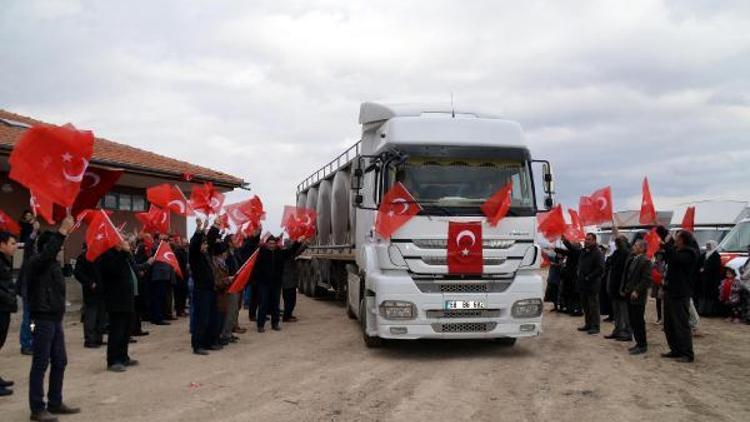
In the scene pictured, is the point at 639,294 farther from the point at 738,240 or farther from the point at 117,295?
the point at 738,240

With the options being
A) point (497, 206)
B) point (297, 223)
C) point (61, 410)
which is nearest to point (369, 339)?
point (497, 206)

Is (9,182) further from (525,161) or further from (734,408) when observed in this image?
(734,408)

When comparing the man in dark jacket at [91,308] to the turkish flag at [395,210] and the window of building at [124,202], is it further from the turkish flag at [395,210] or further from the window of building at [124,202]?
the window of building at [124,202]

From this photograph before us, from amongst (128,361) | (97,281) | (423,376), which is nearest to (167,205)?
(97,281)

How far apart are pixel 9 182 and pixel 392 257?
479 inches

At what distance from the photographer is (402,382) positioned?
24.7ft

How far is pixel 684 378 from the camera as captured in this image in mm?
7734

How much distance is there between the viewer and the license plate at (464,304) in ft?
28.7

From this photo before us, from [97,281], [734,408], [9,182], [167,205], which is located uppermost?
[9,182]

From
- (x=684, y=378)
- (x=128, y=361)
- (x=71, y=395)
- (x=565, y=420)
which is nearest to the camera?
(x=565, y=420)

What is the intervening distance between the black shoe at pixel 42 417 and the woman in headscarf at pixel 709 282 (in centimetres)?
1338

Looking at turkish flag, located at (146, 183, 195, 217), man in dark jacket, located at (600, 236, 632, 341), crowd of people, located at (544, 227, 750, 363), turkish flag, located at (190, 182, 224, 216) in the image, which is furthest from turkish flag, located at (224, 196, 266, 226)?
man in dark jacket, located at (600, 236, 632, 341)

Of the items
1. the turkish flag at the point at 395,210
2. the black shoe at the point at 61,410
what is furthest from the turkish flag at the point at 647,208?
the black shoe at the point at 61,410

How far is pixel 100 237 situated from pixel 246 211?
5.84 meters
